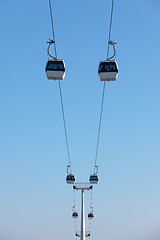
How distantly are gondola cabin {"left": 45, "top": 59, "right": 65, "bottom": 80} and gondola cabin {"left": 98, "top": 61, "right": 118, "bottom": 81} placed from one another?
203cm

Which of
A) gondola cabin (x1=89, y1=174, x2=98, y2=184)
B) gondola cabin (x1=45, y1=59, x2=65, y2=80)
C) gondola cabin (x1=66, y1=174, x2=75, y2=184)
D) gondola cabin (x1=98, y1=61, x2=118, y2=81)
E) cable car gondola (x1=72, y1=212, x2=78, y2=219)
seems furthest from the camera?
cable car gondola (x1=72, y1=212, x2=78, y2=219)

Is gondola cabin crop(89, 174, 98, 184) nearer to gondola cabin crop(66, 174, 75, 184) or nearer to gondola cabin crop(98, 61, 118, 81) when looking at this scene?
gondola cabin crop(66, 174, 75, 184)

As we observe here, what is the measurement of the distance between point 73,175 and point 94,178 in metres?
3.97

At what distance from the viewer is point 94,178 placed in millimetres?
51719

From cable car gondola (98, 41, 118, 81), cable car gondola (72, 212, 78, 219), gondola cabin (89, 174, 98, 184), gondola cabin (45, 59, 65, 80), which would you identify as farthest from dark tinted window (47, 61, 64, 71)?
cable car gondola (72, 212, 78, 219)

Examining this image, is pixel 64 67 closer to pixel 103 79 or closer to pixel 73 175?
pixel 103 79

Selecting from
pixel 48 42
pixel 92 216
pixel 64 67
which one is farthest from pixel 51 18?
pixel 92 216

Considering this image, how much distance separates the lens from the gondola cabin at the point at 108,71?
17.1m

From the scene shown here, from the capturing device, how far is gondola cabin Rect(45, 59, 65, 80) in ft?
55.1

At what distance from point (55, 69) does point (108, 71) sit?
280 cm

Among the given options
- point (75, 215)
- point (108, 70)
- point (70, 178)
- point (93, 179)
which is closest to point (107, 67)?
point (108, 70)

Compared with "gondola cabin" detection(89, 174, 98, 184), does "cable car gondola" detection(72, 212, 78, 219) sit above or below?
below

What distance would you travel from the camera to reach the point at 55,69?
16.7m

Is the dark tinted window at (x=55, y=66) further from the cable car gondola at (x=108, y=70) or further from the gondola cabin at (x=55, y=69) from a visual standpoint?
the cable car gondola at (x=108, y=70)
